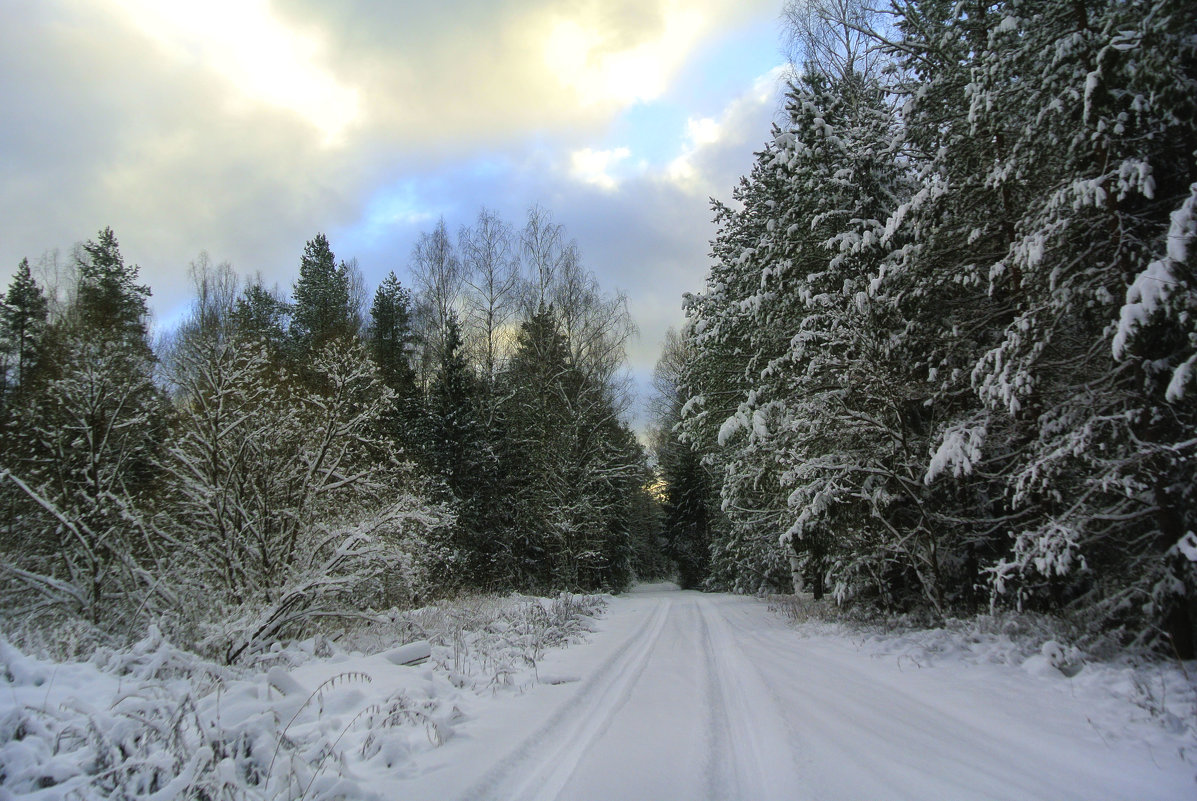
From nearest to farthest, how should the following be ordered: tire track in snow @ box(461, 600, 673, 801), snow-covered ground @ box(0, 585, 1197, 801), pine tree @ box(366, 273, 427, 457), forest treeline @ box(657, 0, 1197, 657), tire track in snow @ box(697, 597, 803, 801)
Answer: snow-covered ground @ box(0, 585, 1197, 801) → tire track in snow @ box(461, 600, 673, 801) → tire track in snow @ box(697, 597, 803, 801) → forest treeline @ box(657, 0, 1197, 657) → pine tree @ box(366, 273, 427, 457)

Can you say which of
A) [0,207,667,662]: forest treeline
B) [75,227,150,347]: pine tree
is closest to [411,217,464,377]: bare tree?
[0,207,667,662]: forest treeline

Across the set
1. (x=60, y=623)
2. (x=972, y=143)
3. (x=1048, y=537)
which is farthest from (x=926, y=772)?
(x=60, y=623)

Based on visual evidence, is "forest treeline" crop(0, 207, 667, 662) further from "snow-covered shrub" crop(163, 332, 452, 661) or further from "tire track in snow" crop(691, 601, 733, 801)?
"tire track in snow" crop(691, 601, 733, 801)

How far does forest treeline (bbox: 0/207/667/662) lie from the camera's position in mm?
7516

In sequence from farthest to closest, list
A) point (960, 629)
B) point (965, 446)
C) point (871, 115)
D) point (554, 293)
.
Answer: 1. point (554, 293)
2. point (871, 115)
3. point (960, 629)
4. point (965, 446)

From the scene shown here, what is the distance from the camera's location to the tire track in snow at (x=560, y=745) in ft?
11.6

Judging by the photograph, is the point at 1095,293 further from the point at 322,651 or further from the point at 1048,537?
the point at 322,651

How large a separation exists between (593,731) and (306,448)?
6519 millimetres

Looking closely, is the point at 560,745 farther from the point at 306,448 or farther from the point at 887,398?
the point at 887,398

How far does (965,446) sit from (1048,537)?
172 centimetres

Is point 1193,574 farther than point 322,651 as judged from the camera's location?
No

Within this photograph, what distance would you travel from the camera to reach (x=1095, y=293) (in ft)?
21.3

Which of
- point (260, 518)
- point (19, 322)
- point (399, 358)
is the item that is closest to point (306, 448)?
point (260, 518)

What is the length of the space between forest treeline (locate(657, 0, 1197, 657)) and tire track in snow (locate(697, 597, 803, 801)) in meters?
3.48
